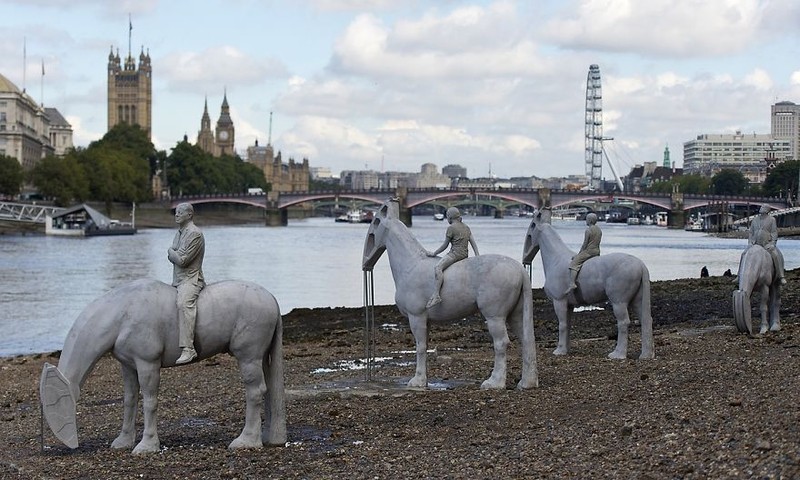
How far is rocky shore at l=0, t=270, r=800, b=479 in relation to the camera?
474 inches

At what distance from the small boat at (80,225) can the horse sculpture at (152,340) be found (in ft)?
319

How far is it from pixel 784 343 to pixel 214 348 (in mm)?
9151

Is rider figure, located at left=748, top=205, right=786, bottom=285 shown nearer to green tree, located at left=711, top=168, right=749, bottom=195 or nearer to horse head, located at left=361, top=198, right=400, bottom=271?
horse head, located at left=361, top=198, right=400, bottom=271

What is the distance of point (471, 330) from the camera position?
89.9 ft

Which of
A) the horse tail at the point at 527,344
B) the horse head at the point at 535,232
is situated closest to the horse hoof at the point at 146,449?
the horse tail at the point at 527,344

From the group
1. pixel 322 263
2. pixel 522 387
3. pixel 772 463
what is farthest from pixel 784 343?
pixel 322 263

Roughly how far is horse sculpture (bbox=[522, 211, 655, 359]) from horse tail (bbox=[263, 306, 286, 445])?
6.76m

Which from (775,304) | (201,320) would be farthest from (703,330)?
(201,320)

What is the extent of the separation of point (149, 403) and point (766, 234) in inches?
450

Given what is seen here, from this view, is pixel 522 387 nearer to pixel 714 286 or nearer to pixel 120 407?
pixel 120 407

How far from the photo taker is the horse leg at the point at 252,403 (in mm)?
13945

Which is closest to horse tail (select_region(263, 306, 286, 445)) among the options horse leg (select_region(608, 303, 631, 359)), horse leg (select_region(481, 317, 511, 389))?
horse leg (select_region(481, 317, 511, 389))

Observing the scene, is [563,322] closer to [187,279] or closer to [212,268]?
[187,279]

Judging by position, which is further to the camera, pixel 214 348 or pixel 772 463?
pixel 214 348
